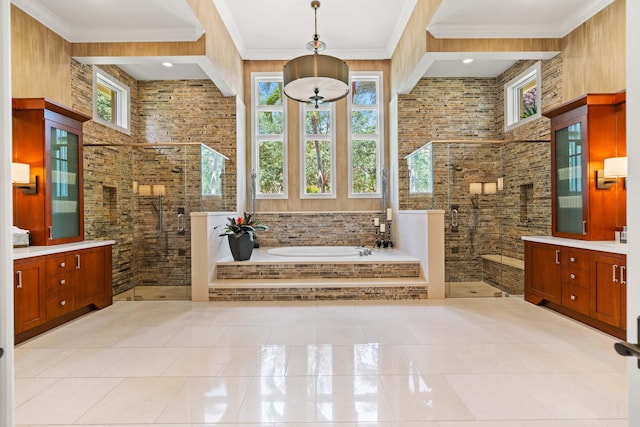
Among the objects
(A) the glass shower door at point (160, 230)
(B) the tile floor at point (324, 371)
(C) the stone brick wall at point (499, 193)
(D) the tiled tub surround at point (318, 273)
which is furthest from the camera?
(C) the stone brick wall at point (499, 193)

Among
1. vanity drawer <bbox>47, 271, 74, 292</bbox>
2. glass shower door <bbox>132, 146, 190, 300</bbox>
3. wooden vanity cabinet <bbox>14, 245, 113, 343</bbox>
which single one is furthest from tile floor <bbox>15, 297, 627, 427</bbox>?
glass shower door <bbox>132, 146, 190, 300</bbox>

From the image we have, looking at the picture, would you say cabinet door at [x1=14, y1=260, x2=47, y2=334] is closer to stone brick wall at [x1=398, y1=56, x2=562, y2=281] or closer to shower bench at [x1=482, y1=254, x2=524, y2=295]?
stone brick wall at [x1=398, y1=56, x2=562, y2=281]

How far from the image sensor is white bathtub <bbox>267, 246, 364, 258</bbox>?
5578 mm

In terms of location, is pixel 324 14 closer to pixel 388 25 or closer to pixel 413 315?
pixel 388 25

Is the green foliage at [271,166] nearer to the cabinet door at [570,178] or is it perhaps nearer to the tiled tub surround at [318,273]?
the tiled tub surround at [318,273]

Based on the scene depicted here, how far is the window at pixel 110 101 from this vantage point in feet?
18.0

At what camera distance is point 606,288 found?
342 cm

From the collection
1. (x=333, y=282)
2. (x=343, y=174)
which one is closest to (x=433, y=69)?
(x=343, y=174)

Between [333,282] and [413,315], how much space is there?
1.21 metres

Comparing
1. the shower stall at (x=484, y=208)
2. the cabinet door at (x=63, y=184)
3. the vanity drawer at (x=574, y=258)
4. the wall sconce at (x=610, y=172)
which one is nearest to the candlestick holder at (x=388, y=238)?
the shower stall at (x=484, y=208)

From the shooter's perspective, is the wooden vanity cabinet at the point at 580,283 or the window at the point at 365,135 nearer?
the wooden vanity cabinet at the point at 580,283

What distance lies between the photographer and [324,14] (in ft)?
18.2

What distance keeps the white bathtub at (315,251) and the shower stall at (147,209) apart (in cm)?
140

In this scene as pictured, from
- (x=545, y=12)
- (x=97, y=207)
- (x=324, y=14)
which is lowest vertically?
(x=97, y=207)
